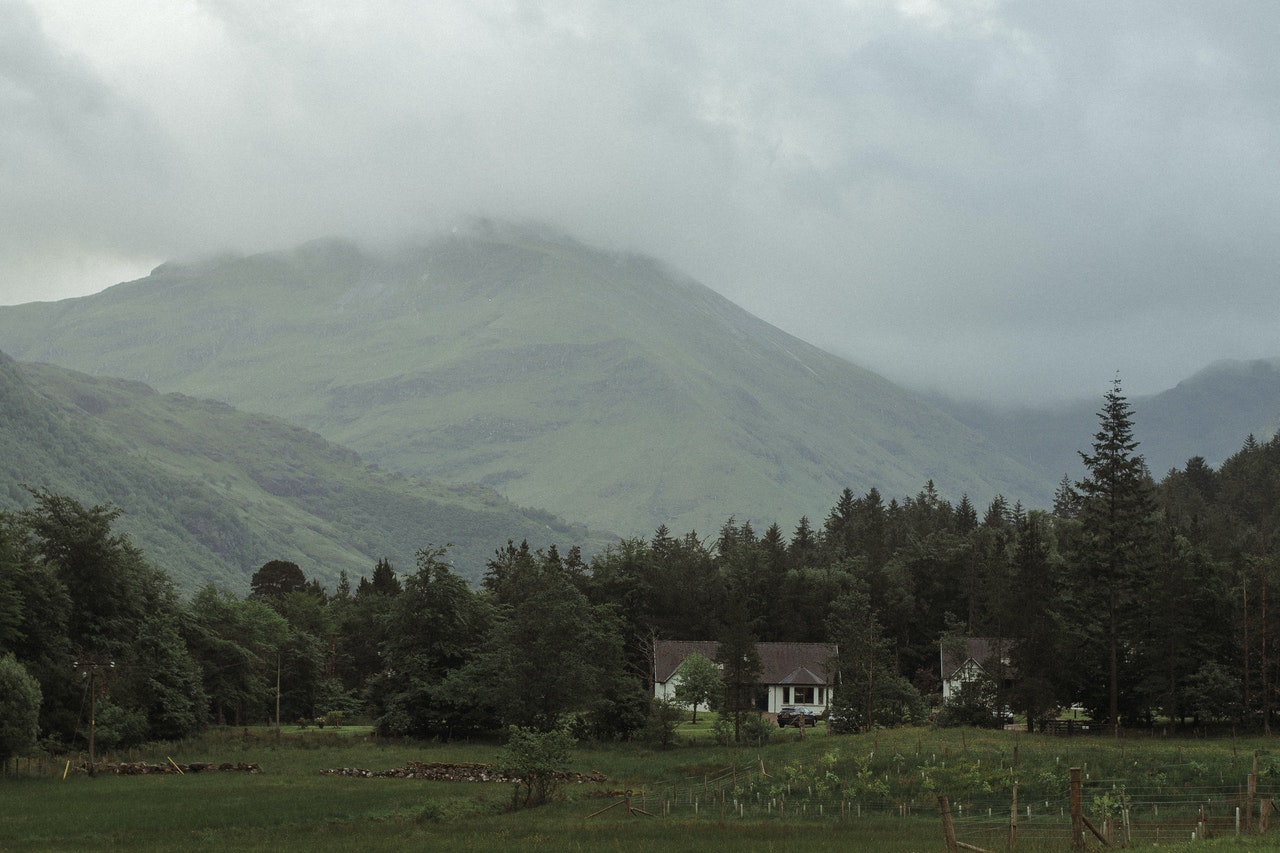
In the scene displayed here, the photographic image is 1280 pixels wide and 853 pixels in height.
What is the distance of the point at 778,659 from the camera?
128750 mm

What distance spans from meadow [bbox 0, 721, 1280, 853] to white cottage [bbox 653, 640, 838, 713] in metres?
48.1

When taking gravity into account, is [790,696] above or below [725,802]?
above

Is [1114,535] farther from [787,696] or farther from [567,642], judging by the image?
[787,696]

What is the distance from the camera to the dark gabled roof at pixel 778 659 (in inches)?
4988

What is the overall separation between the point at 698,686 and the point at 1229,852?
79333 mm

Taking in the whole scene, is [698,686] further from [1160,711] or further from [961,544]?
[961,544]

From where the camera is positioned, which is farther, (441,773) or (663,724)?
(663,724)

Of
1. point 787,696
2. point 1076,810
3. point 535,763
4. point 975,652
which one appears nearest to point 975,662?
point 975,652

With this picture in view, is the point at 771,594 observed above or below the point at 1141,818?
above

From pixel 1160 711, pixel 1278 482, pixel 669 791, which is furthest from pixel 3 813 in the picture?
pixel 1278 482

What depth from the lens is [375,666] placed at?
15000cm

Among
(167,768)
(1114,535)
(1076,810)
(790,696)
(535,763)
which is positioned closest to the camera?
(1076,810)

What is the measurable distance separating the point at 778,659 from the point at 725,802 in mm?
70732

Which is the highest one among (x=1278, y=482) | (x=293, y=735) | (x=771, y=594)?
(x=1278, y=482)
